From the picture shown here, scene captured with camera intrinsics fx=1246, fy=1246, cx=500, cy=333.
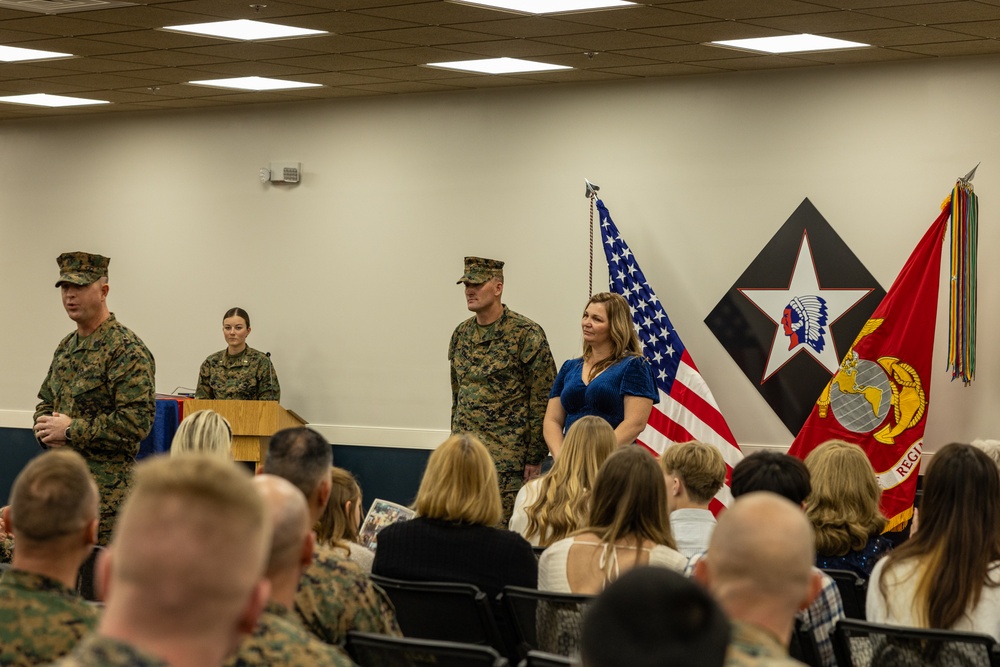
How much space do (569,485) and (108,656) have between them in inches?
126

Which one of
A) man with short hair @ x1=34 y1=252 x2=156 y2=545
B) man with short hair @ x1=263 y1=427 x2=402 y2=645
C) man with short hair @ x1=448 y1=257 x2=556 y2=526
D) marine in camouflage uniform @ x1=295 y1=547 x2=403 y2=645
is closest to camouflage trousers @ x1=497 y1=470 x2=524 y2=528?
man with short hair @ x1=448 y1=257 x2=556 y2=526

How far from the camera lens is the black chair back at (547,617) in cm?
316

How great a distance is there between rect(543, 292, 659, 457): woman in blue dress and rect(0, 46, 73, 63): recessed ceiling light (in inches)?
150

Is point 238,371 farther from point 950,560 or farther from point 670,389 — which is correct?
point 950,560

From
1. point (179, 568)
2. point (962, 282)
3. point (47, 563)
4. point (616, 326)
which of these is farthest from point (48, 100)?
point (179, 568)

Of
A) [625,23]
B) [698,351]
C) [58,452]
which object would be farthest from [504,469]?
[58,452]

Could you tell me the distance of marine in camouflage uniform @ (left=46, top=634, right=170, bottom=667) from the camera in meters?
1.25

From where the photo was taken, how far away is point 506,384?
683 centimetres

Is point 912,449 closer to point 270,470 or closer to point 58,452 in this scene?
point 270,470

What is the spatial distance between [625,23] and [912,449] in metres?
2.88

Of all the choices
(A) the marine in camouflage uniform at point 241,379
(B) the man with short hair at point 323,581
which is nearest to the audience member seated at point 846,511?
(B) the man with short hair at point 323,581

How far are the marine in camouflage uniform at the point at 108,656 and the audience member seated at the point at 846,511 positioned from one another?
10.1 feet

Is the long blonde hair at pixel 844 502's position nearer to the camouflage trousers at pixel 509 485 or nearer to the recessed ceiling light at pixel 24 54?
the camouflage trousers at pixel 509 485

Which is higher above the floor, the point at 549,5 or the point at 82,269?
the point at 549,5
